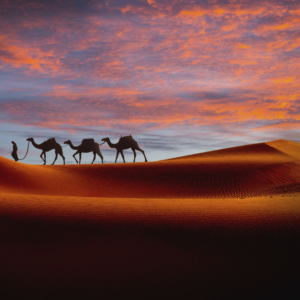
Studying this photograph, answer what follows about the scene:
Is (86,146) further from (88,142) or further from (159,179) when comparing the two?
(159,179)

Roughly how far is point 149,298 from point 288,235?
372 centimetres

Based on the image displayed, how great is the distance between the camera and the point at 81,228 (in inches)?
319

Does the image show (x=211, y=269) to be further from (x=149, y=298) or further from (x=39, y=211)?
(x=39, y=211)

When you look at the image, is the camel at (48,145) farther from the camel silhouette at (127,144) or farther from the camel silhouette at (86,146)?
the camel silhouette at (127,144)

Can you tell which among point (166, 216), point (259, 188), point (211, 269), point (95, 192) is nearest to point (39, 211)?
point (166, 216)

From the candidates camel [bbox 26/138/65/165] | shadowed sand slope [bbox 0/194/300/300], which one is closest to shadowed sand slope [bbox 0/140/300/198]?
camel [bbox 26/138/65/165]

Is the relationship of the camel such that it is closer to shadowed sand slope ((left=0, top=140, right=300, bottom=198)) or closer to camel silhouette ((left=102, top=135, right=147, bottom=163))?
shadowed sand slope ((left=0, top=140, right=300, bottom=198))

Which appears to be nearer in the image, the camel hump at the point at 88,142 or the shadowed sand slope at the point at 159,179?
the shadowed sand slope at the point at 159,179

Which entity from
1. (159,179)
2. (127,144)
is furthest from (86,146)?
(159,179)

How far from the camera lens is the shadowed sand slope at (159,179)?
2009cm

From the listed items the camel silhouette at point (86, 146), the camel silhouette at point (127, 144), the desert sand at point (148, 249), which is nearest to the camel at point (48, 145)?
the camel silhouette at point (86, 146)

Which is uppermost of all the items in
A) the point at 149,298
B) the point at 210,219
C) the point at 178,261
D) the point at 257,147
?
→ the point at 257,147

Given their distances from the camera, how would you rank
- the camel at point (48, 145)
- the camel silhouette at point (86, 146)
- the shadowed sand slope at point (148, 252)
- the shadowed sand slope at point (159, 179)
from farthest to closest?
the camel silhouette at point (86, 146) → the camel at point (48, 145) → the shadowed sand slope at point (159, 179) → the shadowed sand slope at point (148, 252)

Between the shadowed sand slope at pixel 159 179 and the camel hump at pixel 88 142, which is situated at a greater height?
the camel hump at pixel 88 142
